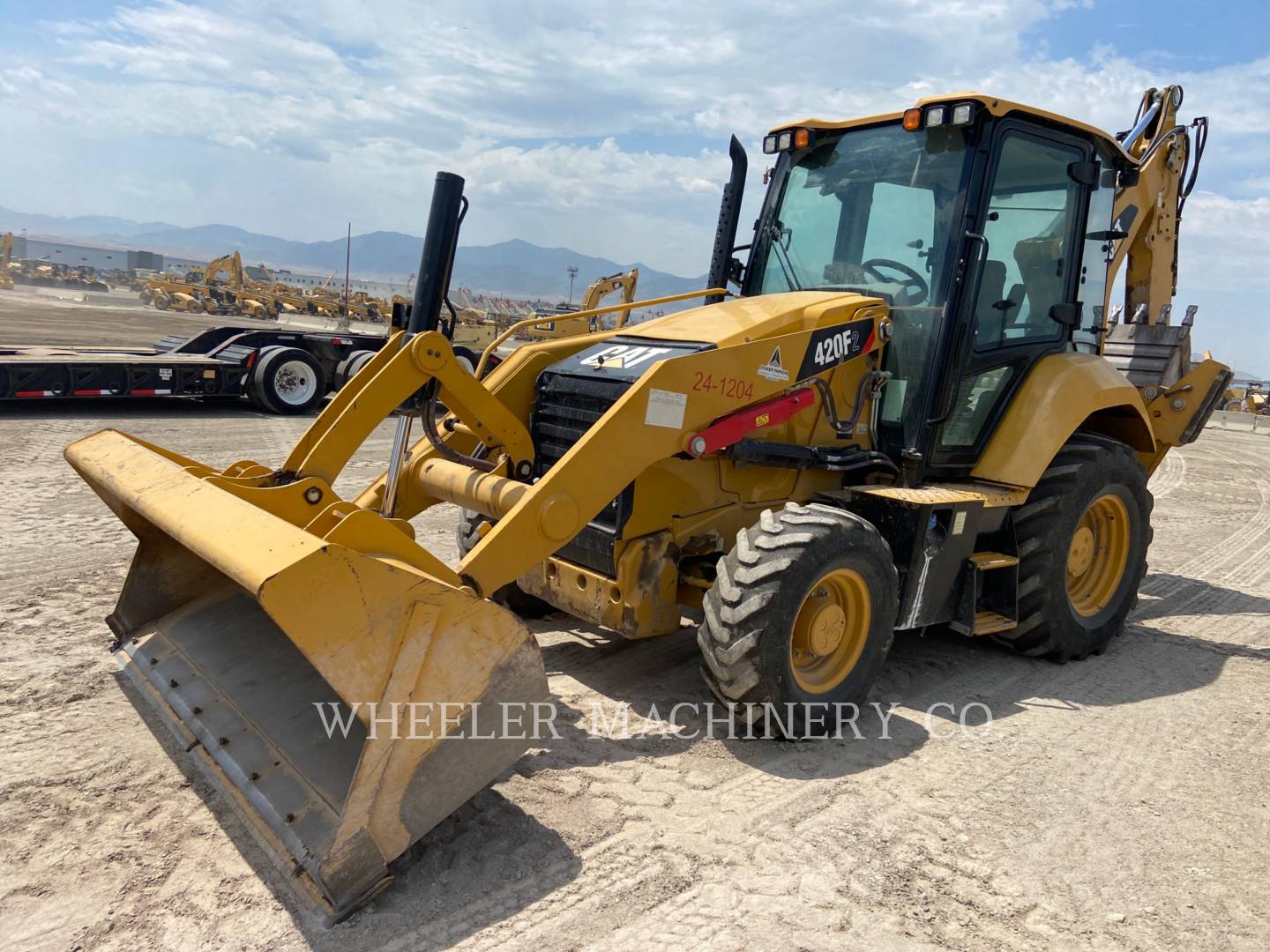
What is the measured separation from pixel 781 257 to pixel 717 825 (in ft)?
10.7

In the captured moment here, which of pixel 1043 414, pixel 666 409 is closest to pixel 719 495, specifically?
pixel 666 409

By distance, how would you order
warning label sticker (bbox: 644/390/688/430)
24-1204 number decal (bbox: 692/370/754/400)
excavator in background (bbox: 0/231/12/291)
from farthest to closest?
excavator in background (bbox: 0/231/12/291)
24-1204 number decal (bbox: 692/370/754/400)
warning label sticker (bbox: 644/390/688/430)

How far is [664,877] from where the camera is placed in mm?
2977

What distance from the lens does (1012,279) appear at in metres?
5.06

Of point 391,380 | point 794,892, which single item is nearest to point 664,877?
point 794,892

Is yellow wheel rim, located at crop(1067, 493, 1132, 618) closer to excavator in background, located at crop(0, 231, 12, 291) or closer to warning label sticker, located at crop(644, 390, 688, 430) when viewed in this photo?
warning label sticker, located at crop(644, 390, 688, 430)

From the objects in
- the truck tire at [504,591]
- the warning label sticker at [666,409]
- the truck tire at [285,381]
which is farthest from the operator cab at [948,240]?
the truck tire at [285,381]

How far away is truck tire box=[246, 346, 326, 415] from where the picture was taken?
13.4m

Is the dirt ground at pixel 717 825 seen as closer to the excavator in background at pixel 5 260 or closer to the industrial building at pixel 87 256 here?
the excavator in background at pixel 5 260

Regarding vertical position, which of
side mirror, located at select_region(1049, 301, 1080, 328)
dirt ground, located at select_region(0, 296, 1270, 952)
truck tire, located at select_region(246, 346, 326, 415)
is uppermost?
side mirror, located at select_region(1049, 301, 1080, 328)

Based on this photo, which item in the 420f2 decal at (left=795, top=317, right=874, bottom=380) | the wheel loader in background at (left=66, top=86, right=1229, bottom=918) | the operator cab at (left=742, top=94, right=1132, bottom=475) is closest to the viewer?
the wheel loader in background at (left=66, top=86, right=1229, bottom=918)

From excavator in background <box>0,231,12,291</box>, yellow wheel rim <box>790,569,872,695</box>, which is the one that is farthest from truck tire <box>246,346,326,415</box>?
excavator in background <box>0,231,12,291</box>

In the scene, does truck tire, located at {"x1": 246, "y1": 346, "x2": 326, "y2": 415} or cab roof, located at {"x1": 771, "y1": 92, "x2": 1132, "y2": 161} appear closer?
cab roof, located at {"x1": 771, "y1": 92, "x2": 1132, "y2": 161}

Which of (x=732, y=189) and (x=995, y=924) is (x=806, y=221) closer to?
(x=732, y=189)
